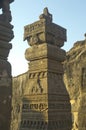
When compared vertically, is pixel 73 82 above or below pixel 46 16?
A: below

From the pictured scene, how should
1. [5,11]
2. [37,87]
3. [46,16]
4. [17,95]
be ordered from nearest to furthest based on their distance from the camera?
→ [5,11] → [37,87] → [46,16] → [17,95]

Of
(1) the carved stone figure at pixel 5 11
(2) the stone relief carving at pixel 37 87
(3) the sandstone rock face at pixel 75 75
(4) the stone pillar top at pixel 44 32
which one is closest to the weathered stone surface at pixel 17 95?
(3) the sandstone rock face at pixel 75 75

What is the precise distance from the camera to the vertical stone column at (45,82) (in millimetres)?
7582

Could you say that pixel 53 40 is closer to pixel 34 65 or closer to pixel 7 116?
pixel 34 65

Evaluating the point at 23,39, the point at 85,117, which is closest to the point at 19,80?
the point at 85,117

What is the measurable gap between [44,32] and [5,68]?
3.06m

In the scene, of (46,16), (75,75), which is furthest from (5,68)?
(75,75)

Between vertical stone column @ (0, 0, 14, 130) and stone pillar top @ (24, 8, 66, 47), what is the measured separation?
2.51m

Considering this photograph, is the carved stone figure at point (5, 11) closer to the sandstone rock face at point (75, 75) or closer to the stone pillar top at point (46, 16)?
the stone pillar top at point (46, 16)

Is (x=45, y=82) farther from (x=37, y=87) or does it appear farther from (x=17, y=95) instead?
(x=17, y=95)

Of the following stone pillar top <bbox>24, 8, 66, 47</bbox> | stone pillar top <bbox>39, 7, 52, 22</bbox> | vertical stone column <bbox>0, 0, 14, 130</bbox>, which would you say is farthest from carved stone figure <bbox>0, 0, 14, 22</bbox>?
stone pillar top <bbox>39, 7, 52, 22</bbox>

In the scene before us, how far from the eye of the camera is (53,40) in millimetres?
8484

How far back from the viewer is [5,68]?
543cm

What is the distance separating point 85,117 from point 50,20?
680 centimetres
